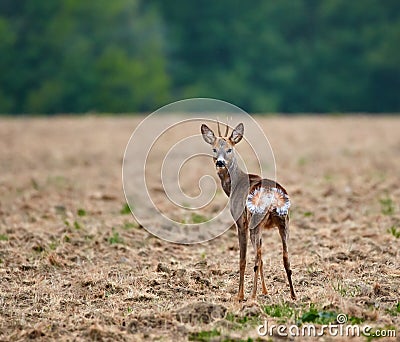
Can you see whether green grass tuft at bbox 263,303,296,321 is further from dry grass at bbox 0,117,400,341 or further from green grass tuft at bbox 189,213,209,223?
green grass tuft at bbox 189,213,209,223

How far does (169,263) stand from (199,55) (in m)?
49.2

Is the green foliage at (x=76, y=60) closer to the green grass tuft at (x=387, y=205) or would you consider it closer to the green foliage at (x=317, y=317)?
the green grass tuft at (x=387, y=205)

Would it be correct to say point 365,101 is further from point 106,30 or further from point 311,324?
point 311,324

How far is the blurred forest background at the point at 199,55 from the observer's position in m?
51.2

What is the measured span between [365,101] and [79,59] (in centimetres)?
A: 1944

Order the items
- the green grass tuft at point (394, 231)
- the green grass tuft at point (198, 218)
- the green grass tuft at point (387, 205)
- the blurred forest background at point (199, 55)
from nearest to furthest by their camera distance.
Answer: the green grass tuft at point (394, 231)
the green grass tuft at point (198, 218)
the green grass tuft at point (387, 205)
the blurred forest background at point (199, 55)

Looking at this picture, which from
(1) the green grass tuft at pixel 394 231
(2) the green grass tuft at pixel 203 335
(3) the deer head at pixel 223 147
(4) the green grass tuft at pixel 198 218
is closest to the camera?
(2) the green grass tuft at pixel 203 335

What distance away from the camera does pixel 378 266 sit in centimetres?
956

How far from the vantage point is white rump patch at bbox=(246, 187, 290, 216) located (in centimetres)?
810

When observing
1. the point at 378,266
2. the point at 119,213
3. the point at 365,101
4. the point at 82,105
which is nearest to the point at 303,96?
the point at 365,101

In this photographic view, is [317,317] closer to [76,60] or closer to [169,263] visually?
[169,263]

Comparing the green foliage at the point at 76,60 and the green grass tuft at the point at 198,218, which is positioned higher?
the green foliage at the point at 76,60

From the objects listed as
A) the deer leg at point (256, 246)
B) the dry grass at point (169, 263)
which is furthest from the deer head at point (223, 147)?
the dry grass at point (169, 263)

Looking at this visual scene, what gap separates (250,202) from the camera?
8125 millimetres
